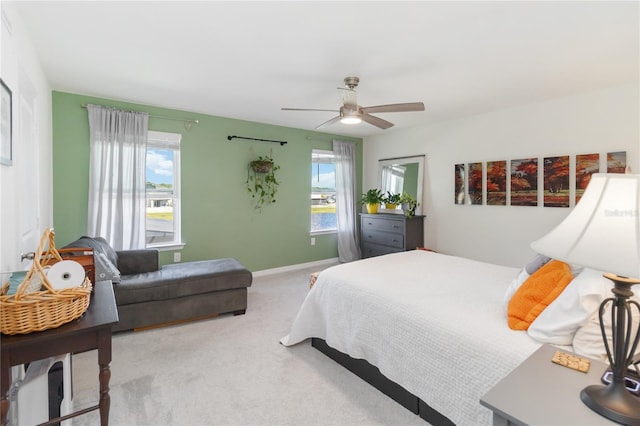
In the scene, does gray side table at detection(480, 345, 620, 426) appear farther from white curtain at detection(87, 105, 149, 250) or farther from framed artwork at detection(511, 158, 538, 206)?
white curtain at detection(87, 105, 149, 250)

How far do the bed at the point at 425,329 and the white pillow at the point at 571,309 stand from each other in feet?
0.27

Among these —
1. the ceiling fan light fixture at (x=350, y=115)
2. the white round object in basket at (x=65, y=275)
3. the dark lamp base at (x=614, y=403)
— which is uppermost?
the ceiling fan light fixture at (x=350, y=115)

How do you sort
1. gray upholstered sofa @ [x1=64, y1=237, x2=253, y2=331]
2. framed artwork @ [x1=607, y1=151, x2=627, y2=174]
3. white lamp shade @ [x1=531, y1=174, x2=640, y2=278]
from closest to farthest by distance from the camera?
1. white lamp shade @ [x1=531, y1=174, x2=640, y2=278]
2. gray upholstered sofa @ [x1=64, y1=237, x2=253, y2=331]
3. framed artwork @ [x1=607, y1=151, x2=627, y2=174]

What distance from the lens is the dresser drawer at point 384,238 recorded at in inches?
189

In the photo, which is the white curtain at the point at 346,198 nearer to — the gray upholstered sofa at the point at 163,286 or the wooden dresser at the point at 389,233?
the wooden dresser at the point at 389,233

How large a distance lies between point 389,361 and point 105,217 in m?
3.45

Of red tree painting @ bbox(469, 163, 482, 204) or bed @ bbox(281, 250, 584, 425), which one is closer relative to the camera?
bed @ bbox(281, 250, 584, 425)

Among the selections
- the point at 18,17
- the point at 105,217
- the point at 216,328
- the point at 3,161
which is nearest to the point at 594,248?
the point at 3,161

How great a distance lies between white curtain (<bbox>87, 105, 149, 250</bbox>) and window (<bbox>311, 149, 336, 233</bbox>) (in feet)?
8.69

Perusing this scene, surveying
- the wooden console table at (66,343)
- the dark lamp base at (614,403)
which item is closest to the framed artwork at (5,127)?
the wooden console table at (66,343)

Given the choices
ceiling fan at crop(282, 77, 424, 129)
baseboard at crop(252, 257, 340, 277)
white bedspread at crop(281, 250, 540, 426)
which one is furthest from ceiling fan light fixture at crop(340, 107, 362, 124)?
baseboard at crop(252, 257, 340, 277)

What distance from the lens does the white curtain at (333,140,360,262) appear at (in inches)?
220

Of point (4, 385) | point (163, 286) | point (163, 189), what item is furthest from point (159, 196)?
point (4, 385)

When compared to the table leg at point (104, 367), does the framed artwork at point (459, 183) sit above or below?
above
